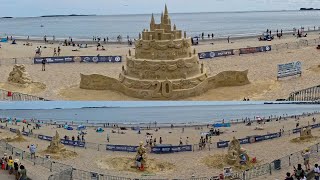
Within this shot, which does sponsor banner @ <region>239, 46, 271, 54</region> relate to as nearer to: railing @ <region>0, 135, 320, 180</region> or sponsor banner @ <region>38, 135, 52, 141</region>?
sponsor banner @ <region>38, 135, 52, 141</region>

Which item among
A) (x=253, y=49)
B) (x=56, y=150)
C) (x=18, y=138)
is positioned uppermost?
(x=253, y=49)

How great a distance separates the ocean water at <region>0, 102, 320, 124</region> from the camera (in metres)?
33.0

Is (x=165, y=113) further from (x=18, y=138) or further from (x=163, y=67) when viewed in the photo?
(x=18, y=138)

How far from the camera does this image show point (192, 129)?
33.5 m

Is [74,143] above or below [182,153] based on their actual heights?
above

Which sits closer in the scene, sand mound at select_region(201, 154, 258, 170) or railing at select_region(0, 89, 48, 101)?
sand mound at select_region(201, 154, 258, 170)

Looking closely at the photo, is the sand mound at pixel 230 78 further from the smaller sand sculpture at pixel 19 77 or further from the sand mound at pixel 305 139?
the smaller sand sculpture at pixel 19 77

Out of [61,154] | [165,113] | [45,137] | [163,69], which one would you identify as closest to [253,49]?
[163,69]

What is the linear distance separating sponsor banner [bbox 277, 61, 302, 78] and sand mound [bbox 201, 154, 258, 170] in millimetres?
18786

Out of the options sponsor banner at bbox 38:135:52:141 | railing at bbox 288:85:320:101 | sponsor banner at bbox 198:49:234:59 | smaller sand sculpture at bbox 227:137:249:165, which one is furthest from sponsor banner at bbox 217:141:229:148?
sponsor banner at bbox 198:49:234:59

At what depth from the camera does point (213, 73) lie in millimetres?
45188

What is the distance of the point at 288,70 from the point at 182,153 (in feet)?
63.9

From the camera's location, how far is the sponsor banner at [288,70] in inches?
1686

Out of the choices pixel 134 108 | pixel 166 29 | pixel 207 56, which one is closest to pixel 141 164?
pixel 134 108
